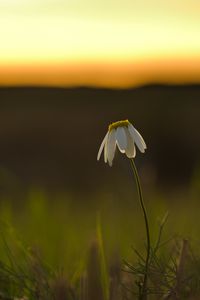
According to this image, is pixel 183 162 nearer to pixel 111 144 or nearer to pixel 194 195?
pixel 194 195

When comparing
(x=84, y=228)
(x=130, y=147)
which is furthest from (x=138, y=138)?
(x=84, y=228)

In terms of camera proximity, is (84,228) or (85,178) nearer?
(84,228)

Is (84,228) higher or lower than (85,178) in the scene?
lower

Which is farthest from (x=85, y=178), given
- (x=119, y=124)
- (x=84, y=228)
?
(x=119, y=124)

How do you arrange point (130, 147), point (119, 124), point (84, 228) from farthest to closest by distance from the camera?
point (84, 228), point (119, 124), point (130, 147)

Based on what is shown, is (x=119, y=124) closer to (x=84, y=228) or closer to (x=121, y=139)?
(x=121, y=139)

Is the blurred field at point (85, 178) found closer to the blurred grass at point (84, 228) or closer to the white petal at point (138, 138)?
the blurred grass at point (84, 228)

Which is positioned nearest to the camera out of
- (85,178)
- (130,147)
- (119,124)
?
(130,147)

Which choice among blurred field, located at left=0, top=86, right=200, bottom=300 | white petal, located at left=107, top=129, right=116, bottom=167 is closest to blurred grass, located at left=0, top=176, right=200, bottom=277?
blurred field, located at left=0, top=86, right=200, bottom=300

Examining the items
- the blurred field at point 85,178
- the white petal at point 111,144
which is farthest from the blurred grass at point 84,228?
the white petal at point 111,144
